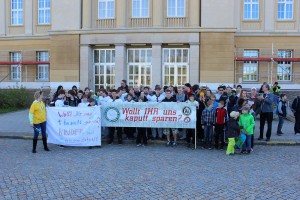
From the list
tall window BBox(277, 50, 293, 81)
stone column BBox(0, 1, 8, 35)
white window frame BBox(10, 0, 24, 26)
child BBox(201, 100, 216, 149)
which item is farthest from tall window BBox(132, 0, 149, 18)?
child BBox(201, 100, 216, 149)

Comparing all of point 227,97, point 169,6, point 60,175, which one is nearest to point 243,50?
point 169,6

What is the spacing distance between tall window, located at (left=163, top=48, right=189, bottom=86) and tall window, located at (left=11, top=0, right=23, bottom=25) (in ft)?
54.5

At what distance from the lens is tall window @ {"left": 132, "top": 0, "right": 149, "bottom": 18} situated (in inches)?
1166

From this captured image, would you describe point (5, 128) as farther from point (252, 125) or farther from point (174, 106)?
point (252, 125)

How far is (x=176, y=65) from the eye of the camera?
97.1ft

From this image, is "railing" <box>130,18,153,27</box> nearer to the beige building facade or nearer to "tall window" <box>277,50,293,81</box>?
the beige building facade

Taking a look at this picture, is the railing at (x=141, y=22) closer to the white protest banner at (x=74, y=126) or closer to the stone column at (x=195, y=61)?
the stone column at (x=195, y=61)

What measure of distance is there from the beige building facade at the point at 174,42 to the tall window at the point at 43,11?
15.1ft

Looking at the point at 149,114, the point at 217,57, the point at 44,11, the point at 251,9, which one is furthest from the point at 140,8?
the point at 149,114

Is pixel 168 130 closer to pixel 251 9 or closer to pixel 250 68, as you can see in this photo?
pixel 250 68

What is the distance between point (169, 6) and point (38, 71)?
15.3 metres

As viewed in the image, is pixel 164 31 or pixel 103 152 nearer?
pixel 103 152

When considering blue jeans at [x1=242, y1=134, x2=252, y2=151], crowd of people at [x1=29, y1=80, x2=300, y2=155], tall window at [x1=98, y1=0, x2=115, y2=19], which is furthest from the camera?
tall window at [x1=98, y1=0, x2=115, y2=19]

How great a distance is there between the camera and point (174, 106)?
11992 mm
